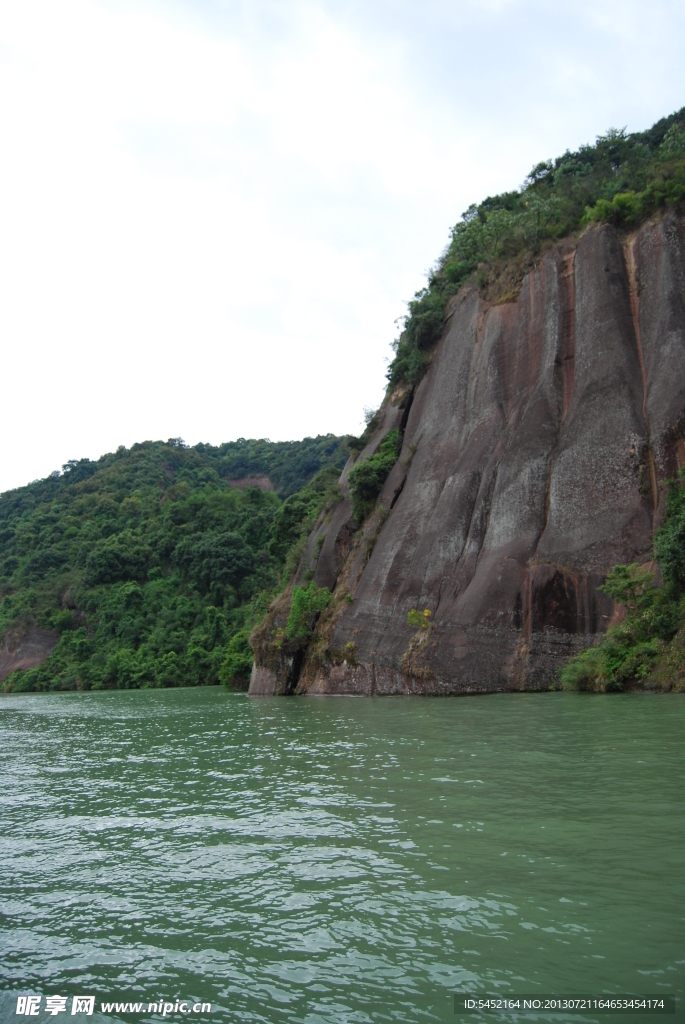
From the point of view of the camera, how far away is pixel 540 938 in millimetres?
Answer: 4879

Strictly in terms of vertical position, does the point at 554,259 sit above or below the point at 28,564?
above

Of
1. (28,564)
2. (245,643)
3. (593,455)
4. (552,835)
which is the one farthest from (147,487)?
(552,835)

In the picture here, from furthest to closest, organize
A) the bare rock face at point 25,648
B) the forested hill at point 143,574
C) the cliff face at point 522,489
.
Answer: the bare rock face at point 25,648
the forested hill at point 143,574
the cliff face at point 522,489

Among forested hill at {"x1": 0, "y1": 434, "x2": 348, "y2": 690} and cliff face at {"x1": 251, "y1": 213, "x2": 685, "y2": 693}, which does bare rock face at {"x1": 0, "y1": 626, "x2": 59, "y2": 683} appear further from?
cliff face at {"x1": 251, "y1": 213, "x2": 685, "y2": 693}

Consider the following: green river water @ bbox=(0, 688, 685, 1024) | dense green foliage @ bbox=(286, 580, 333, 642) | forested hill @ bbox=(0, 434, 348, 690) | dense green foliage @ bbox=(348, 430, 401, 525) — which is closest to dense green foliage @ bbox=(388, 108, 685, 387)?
dense green foliage @ bbox=(348, 430, 401, 525)

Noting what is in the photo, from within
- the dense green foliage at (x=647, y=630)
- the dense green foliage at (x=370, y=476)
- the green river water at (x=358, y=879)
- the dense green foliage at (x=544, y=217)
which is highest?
the dense green foliage at (x=544, y=217)

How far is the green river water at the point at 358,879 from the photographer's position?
4.55 meters

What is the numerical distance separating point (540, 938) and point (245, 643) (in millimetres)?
46314

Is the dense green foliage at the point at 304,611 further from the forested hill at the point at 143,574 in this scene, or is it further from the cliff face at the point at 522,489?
the forested hill at the point at 143,574

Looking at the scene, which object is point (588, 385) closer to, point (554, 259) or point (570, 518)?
point (570, 518)

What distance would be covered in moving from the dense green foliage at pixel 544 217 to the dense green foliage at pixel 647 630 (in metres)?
15.8

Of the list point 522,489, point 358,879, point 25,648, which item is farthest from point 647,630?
point 25,648

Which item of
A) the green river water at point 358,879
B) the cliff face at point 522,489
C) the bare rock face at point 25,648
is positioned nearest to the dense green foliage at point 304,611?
the cliff face at point 522,489

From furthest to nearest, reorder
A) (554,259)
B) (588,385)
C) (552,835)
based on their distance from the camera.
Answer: (554,259) < (588,385) < (552,835)
